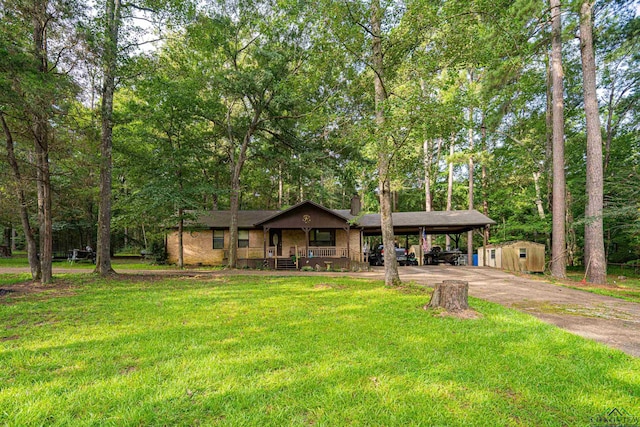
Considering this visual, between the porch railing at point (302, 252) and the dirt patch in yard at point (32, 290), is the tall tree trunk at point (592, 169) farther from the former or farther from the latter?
the dirt patch in yard at point (32, 290)

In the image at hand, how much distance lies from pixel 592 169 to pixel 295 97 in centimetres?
1321

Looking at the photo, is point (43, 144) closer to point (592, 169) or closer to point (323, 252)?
point (323, 252)

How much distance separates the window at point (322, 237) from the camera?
61.5ft

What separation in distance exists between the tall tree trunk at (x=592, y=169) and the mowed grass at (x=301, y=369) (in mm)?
8559

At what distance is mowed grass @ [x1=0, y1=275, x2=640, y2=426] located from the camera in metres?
2.39

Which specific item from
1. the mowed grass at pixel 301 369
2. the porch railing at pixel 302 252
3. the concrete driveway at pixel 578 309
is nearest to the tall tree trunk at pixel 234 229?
the porch railing at pixel 302 252

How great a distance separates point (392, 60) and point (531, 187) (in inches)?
785

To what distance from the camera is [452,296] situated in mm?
5891

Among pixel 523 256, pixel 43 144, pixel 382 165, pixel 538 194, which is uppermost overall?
pixel 43 144

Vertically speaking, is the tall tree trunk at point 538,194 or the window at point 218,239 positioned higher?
the tall tree trunk at point 538,194

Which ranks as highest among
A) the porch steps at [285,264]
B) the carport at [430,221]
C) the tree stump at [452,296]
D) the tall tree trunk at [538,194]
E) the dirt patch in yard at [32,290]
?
the tall tree trunk at [538,194]

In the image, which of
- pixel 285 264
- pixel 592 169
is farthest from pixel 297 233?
pixel 592 169

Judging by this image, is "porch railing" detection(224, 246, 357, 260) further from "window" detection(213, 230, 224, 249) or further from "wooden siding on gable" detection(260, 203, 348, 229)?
"wooden siding on gable" detection(260, 203, 348, 229)

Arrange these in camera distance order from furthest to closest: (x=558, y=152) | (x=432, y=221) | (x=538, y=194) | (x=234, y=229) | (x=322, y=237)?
1. (x=538, y=194)
2. (x=322, y=237)
3. (x=432, y=221)
4. (x=234, y=229)
5. (x=558, y=152)
